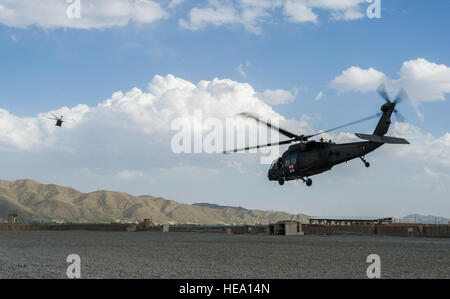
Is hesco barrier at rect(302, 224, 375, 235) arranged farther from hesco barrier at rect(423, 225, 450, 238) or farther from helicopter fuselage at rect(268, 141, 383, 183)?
helicopter fuselage at rect(268, 141, 383, 183)

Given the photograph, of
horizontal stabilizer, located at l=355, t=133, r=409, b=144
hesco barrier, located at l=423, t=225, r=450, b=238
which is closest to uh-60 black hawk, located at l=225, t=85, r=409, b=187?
horizontal stabilizer, located at l=355, t=133, r=409, b=144

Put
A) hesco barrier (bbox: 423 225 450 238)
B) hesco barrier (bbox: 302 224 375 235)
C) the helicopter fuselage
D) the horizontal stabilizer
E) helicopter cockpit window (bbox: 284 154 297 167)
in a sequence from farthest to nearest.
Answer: hesco barrier (bbox: 302 224 375 235)
hesco barrier (bbox: 423 225 450 238)
helicopter cockpit window (bbox: 284 154 297 167)
the helicopter fuselage
the horizontal stabilizer

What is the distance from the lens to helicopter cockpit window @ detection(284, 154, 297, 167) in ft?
135

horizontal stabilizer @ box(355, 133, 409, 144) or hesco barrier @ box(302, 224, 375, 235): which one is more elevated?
horizontal stabilizer @ box(355, 133, 409, 144)

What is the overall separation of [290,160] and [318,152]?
10.5ft

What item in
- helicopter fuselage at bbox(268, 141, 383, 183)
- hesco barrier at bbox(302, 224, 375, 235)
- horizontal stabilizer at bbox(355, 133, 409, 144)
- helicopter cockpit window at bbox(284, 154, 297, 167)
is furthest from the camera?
hesco barrier at bbox(302, 224, 375, 235)

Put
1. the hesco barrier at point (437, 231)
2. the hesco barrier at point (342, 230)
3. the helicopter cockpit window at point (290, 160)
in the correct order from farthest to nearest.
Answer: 1. the hesco barrier at point (342, 230)
2. the hesco barrier at point (437, 231)
3. the helicopter cockpit window at point (290, 160)

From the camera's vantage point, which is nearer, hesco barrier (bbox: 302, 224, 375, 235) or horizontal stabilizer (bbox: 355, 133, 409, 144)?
horizontal stabilizer (bbox: 355, 133, 409, 144)

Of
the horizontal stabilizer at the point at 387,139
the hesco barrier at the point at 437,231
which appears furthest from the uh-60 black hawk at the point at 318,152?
the hesco barrier at the point at 437,231

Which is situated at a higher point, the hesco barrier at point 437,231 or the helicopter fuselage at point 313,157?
the helicopter fuselage at point 313,157

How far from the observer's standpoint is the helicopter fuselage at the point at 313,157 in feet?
122

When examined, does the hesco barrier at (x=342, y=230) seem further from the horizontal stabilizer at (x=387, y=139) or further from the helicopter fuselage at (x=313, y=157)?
the horizontal stabilizer at (x=387, y=139)
